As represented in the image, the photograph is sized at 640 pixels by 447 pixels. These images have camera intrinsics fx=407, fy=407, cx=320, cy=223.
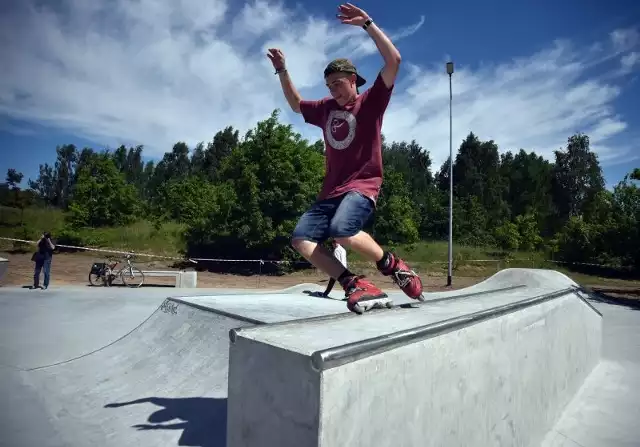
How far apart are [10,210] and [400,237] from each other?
30396 millimetres

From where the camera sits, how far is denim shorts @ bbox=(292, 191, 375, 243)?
2.79m

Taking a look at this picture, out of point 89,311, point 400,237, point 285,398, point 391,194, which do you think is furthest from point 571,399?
point 391,194

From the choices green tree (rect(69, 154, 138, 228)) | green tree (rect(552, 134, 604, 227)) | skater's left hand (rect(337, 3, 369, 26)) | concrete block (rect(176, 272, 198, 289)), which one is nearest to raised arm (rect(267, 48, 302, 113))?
skater's left hand (rect(337, 3, 369, 26))

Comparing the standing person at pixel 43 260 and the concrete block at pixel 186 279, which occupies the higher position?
the standing person at pixel 43 260

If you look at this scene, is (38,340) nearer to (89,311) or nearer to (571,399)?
(89,311)

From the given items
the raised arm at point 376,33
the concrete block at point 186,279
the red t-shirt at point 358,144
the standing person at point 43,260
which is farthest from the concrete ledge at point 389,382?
the concrete block at point 186,279

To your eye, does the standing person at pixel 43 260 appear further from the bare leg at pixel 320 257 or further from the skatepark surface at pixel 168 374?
the bare leg at pixel 320 257

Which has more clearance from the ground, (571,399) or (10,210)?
(10,210)

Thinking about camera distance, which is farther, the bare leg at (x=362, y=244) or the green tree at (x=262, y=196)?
the green tree at (x=262, y=196)

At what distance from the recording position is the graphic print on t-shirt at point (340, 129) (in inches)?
119

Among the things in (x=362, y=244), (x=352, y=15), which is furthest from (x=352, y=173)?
(x=352, y=15)

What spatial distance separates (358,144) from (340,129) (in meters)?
0.19

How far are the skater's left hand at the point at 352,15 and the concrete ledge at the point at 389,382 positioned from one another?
1973mm

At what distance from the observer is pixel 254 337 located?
166 cm
